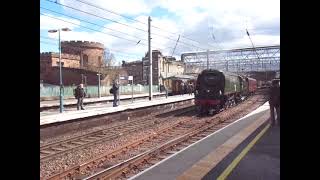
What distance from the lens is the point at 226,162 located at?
7422 millimetres

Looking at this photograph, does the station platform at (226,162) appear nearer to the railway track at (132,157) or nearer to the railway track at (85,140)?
the railway track at (132,157)

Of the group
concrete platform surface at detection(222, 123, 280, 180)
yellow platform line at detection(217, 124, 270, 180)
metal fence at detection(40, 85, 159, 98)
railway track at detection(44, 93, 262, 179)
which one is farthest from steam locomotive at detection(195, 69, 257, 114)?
metal fence at detection(40, 85, 159, 98)

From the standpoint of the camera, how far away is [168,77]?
1684 inches

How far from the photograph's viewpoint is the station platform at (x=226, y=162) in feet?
21.3

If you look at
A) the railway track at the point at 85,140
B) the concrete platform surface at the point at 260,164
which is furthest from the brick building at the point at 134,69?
the concrete platform surface at the point at 260,164

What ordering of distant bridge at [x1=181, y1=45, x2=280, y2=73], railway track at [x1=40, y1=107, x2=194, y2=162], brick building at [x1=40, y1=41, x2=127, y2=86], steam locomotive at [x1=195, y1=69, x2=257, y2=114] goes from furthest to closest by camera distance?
brick building at [x1=40, y1=41, x2=127, y2=86] → distant bridge at [x1=181, y1=45, x2=280, y2=73] → steam locomotive at [x1=195, y1=69, x2=257, y2=114] → railway track at [x1=40, y1=107, x2=194, y2=162]

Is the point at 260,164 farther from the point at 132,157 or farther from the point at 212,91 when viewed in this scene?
the point at 212,91

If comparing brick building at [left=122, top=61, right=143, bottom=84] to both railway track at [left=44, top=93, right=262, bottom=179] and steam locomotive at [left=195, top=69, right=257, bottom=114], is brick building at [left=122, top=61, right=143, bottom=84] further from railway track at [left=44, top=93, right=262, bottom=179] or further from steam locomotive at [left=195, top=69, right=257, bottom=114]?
railway track at [left=44, top=93, right=262, bottom=179]

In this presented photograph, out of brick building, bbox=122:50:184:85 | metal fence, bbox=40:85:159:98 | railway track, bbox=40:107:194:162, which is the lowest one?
railway track, bbox=40:107:194:162

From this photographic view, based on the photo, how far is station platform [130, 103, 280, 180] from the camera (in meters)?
6.50
